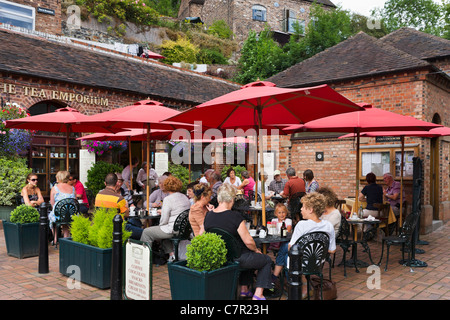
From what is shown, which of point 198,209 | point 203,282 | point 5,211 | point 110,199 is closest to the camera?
point 203,282

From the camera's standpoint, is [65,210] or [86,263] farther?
[65,210]

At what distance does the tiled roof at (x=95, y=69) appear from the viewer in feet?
38.1

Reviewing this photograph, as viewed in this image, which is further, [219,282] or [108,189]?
[108,189]

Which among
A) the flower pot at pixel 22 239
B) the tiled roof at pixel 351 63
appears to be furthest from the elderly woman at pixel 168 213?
the tiled roof at pixel 351 63

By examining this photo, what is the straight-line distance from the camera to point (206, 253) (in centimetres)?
370

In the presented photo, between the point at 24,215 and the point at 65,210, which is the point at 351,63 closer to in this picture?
the point at 65,210

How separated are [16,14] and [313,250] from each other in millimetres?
17370

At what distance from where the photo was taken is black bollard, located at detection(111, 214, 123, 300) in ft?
13.6

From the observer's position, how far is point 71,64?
522 inches

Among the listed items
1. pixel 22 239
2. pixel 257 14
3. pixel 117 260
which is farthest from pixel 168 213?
pixel 257 14

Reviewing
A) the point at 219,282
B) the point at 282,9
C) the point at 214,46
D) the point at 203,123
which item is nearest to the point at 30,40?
the point at 203,123

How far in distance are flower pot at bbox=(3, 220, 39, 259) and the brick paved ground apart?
13 cm
